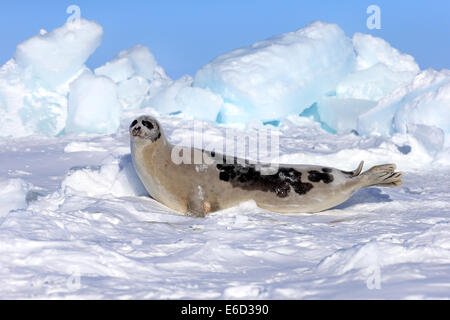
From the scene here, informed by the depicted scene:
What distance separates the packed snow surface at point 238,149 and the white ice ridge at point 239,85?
0.09 ft

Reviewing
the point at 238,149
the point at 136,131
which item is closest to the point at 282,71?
the point at 238,149

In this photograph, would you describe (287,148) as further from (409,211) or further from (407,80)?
(407,80)

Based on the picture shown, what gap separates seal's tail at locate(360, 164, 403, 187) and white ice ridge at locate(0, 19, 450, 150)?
467 centimetres

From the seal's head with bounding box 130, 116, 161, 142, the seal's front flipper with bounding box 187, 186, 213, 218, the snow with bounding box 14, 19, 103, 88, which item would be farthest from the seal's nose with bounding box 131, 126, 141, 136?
the snow with bounding box 14, 19, 103, 88

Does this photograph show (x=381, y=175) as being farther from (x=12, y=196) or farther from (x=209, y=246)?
(x=12, y=196)

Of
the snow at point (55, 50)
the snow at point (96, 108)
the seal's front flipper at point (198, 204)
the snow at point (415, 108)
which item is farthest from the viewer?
the snow at point (55, 50)

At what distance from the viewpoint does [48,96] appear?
11148mm

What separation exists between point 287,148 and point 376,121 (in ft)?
8.81

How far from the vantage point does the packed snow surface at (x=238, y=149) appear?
238cm

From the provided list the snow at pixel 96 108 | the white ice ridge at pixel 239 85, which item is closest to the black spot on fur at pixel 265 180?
the white ice ridge at pixel 239 85

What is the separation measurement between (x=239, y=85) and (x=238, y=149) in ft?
11.9

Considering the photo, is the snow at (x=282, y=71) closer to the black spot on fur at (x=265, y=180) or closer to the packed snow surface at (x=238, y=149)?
the packed snow surface at (x=238, y=149)

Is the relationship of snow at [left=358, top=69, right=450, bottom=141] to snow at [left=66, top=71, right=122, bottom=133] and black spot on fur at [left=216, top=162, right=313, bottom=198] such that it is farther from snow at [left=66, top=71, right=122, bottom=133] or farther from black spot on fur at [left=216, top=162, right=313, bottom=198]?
snow at [left=66, top=71, right=122, bottom=133]
